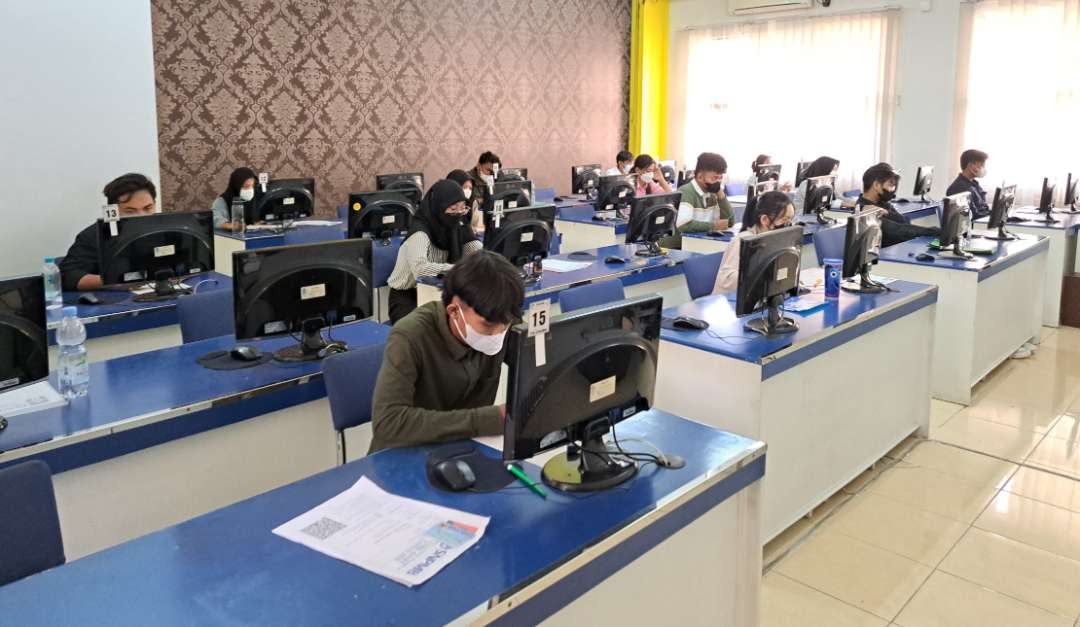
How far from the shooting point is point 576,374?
6.10 ft

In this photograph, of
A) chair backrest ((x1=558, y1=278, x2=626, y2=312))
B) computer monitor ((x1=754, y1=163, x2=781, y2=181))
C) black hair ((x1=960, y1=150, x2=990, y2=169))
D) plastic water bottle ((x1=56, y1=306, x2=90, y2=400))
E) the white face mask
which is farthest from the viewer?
computer monitor ((x1=754, y1=163, x2=781, y2=181))

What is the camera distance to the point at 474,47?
8.86 metres

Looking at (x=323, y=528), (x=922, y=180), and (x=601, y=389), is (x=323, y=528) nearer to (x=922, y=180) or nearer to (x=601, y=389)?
(x=601, y=389)

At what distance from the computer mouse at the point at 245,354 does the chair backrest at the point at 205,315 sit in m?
0.35

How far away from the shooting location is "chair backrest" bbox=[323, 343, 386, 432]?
245cm

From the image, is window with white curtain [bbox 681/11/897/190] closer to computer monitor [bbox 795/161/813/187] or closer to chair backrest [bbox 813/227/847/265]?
computer monitor [bbox 795/161/813/187]

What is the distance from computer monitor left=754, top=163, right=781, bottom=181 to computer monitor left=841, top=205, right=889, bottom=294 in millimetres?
4277

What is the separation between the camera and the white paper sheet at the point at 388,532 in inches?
61.8

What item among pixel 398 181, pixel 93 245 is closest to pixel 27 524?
pixel 93 245

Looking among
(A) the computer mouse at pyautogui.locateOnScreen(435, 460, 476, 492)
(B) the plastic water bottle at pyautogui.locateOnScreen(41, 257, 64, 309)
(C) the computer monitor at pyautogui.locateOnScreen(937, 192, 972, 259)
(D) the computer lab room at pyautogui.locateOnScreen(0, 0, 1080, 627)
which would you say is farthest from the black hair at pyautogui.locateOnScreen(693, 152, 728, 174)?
(A) the computer mouse at pyautogui.locateOnScreen(435, 460, 476, 492)

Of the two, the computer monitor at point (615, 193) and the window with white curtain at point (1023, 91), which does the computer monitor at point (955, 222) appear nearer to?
the computer monitor at point (615, 193)

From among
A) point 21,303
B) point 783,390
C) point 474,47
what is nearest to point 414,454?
point 21,303

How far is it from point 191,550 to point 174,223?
2518 millimetres

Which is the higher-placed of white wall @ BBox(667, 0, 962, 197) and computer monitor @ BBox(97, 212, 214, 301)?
white wall @ BBox(667, 0, 962, 197)
